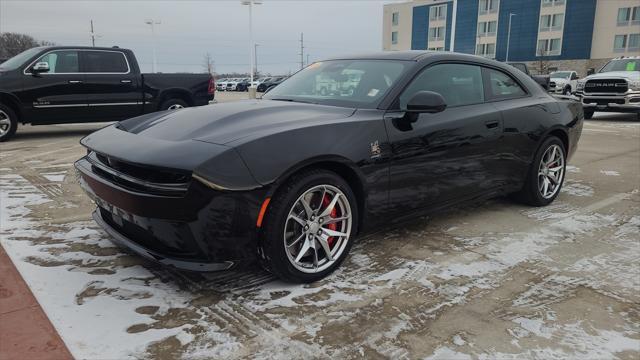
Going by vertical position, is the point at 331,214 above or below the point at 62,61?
below

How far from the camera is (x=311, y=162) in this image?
2.94m

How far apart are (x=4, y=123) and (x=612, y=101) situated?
15581 millimetres

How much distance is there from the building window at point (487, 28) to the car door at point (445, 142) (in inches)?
2617

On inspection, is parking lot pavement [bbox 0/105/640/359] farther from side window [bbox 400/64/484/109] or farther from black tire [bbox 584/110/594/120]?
black tire [bbox 584/110/594/120]

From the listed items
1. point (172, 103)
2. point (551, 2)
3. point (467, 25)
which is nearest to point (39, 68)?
point (172, 103)

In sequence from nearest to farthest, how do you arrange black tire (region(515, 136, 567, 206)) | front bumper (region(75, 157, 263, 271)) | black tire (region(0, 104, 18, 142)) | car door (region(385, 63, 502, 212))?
front bumper (region(75, 157, 263, 271)) < car door (region(385, 63, 502, 212)) < black tire (region(515, 136, 567, 206)) < black tire (region(0, 104, 18, 142))

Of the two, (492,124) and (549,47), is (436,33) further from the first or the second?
(492,124)

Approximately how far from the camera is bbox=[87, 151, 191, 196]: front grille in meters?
2.63

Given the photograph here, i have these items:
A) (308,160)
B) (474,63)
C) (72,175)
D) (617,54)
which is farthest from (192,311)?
(617,54)

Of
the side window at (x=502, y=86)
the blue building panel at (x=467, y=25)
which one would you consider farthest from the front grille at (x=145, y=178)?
the blue building panel at (x=467, y=25)

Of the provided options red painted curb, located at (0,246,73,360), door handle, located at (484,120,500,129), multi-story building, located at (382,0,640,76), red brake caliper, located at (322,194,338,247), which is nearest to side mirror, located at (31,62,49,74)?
red painted curb, located at (0,246,73,360)

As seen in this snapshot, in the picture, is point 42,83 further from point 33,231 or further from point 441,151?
point 441,151

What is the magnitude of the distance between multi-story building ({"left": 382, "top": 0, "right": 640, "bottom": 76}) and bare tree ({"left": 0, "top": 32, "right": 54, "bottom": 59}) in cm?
4012

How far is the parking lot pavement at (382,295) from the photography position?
2.45 meters
